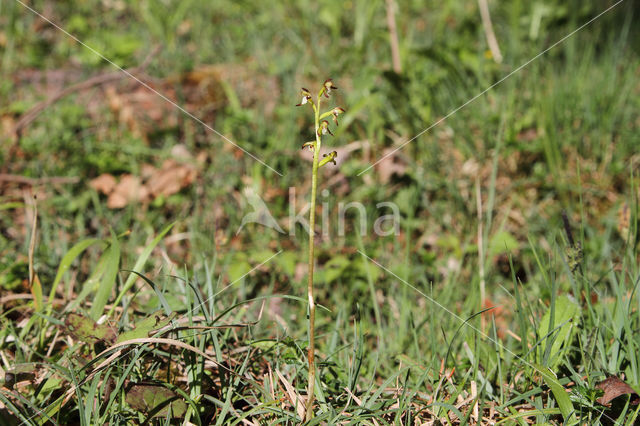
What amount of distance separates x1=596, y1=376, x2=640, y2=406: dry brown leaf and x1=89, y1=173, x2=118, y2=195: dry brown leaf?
2151mm

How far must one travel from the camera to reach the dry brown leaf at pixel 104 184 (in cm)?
256

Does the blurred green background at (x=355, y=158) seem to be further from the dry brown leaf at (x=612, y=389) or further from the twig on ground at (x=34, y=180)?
the dry brown leaf at (x=612, y=389)

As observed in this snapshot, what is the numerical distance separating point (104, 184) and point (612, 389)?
86.9 inches

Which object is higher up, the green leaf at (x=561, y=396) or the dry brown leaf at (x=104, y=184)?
the dry brown leaf at (x=104, y=184)

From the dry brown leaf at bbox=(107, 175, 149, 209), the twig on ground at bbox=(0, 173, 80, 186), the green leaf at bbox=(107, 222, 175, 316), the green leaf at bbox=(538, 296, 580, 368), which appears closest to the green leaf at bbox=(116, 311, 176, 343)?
the green leaf at bbox=(107, 222, 175, 316)

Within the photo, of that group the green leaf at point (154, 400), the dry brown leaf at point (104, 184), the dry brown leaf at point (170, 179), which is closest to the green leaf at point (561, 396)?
the green leaf at point (154, 400)

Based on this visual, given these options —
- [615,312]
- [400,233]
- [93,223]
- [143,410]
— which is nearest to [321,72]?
[400,233]

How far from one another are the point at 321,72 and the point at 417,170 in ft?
3.41

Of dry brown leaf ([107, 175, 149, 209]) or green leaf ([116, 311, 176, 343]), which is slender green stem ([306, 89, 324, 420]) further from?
dry brown leaf ([107, 175, 149, 209])

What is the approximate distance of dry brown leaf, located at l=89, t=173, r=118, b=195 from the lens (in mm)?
2557

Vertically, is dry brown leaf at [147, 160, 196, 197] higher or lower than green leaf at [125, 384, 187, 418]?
higher

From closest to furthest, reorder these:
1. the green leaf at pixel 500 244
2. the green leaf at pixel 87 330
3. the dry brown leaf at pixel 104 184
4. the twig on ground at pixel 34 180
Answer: the green leaf at pixel 87 330 → the green leaf at pixel 500 244 → the twig on ground at pixel 34 180 → the dry brown leaf at pixel 104 184

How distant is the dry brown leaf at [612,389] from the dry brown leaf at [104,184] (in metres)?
2.15

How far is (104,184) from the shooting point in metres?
2.57
